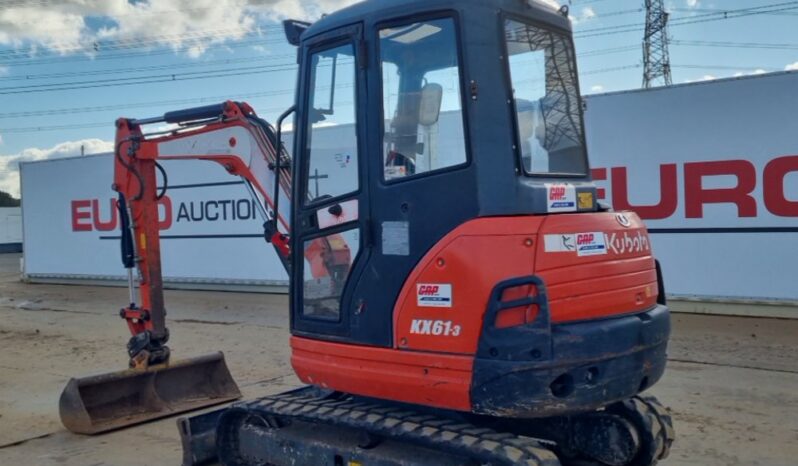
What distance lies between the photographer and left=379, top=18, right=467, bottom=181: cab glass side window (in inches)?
159

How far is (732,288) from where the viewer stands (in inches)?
451

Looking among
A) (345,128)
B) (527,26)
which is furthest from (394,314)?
(527,26)

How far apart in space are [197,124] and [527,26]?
3258 millimetres

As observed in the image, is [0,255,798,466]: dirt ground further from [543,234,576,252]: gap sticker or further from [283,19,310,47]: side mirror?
[283,19,310,47]: side mirror

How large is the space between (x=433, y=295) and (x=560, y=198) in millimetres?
829

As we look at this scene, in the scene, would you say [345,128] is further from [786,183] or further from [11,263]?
[11,263]

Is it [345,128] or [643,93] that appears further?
[643,93]

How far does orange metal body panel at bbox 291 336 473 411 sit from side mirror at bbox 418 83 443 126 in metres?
1.22

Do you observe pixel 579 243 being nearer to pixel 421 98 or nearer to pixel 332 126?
pixel 421 98

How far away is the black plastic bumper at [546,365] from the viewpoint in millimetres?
3707

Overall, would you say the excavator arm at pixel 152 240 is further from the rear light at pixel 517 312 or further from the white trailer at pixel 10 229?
the white trailer at pixel 10 229

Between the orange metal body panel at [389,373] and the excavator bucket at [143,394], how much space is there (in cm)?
282

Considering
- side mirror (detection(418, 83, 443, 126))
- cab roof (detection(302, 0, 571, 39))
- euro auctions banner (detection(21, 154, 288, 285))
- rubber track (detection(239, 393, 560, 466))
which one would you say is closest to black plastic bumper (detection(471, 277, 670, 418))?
rubber track (detection(239, 393, 560, 466))

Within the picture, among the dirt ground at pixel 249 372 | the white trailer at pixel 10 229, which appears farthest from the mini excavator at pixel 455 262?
the white trailer at pixel 10 229
